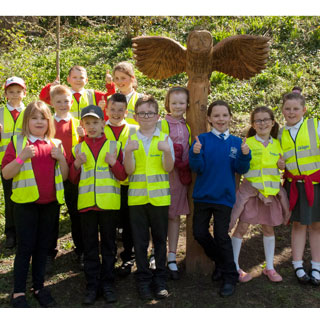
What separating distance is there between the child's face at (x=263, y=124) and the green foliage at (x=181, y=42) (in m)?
4.39

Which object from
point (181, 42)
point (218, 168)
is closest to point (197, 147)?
point (218, 168)

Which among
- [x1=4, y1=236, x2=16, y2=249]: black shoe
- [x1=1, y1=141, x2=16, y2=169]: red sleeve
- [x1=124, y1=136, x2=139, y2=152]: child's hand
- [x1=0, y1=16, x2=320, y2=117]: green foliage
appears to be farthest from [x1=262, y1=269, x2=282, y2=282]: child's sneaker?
[x1=0, y1=16, x2=320, y2=117]: green foliage

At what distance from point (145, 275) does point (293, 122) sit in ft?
7.19

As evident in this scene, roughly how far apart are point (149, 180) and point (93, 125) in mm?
746

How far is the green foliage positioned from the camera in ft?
30.5

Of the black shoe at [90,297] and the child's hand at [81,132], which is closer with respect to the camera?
the black shoe at [90,297]

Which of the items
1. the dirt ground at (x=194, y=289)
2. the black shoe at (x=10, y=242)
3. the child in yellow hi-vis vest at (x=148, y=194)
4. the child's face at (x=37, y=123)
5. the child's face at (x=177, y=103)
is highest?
the child's face at (x=177, y=103)

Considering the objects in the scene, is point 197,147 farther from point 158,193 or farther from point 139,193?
point 139,193

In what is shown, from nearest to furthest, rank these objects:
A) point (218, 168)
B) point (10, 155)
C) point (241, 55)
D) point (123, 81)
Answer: point (10, 155) < point (218, 168) < point (241, 55) < point (123, 81)

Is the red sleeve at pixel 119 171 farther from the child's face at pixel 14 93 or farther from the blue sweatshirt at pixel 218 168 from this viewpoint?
the child's face at pixel 14 93

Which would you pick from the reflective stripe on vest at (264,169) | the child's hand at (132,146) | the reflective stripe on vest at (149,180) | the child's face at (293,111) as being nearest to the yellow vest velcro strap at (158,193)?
the reflective stripe on vest at (149,180)

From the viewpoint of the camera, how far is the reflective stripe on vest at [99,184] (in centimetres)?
380

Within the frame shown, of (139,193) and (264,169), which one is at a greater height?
(264,169)

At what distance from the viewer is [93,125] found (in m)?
3.90
